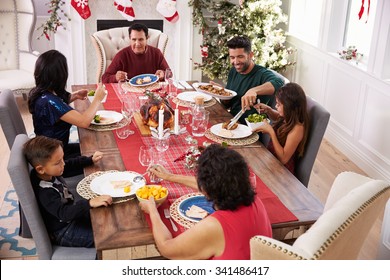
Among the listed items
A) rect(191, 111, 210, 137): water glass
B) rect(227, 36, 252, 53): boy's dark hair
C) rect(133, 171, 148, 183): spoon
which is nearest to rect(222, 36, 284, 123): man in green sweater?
rect(227, 36, 252, 53): boy's dark hair

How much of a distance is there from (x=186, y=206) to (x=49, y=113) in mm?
1153

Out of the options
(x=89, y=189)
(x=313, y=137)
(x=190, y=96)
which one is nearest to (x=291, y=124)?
(x=313, y=137)

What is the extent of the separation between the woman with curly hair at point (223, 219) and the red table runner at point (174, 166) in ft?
0.74

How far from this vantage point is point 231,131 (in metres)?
2.97

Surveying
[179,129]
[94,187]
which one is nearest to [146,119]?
[179,129]

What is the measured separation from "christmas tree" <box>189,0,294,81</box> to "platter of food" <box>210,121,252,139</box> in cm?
249

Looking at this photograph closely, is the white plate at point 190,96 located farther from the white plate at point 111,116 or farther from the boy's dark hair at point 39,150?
the boy's dark hair at point 39,150

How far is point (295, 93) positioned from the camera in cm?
281

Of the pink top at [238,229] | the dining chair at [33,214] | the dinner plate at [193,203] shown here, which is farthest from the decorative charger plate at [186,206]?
the dining chair at [33,214]

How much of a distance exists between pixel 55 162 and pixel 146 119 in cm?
82

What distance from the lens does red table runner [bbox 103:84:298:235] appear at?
217 centimetres

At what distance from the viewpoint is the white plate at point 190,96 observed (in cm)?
351

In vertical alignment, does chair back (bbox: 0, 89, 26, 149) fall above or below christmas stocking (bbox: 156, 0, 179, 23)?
below

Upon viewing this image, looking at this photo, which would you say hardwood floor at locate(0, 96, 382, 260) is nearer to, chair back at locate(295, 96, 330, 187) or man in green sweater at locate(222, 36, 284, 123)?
chair back at locate(295, 96, 330, 187)
